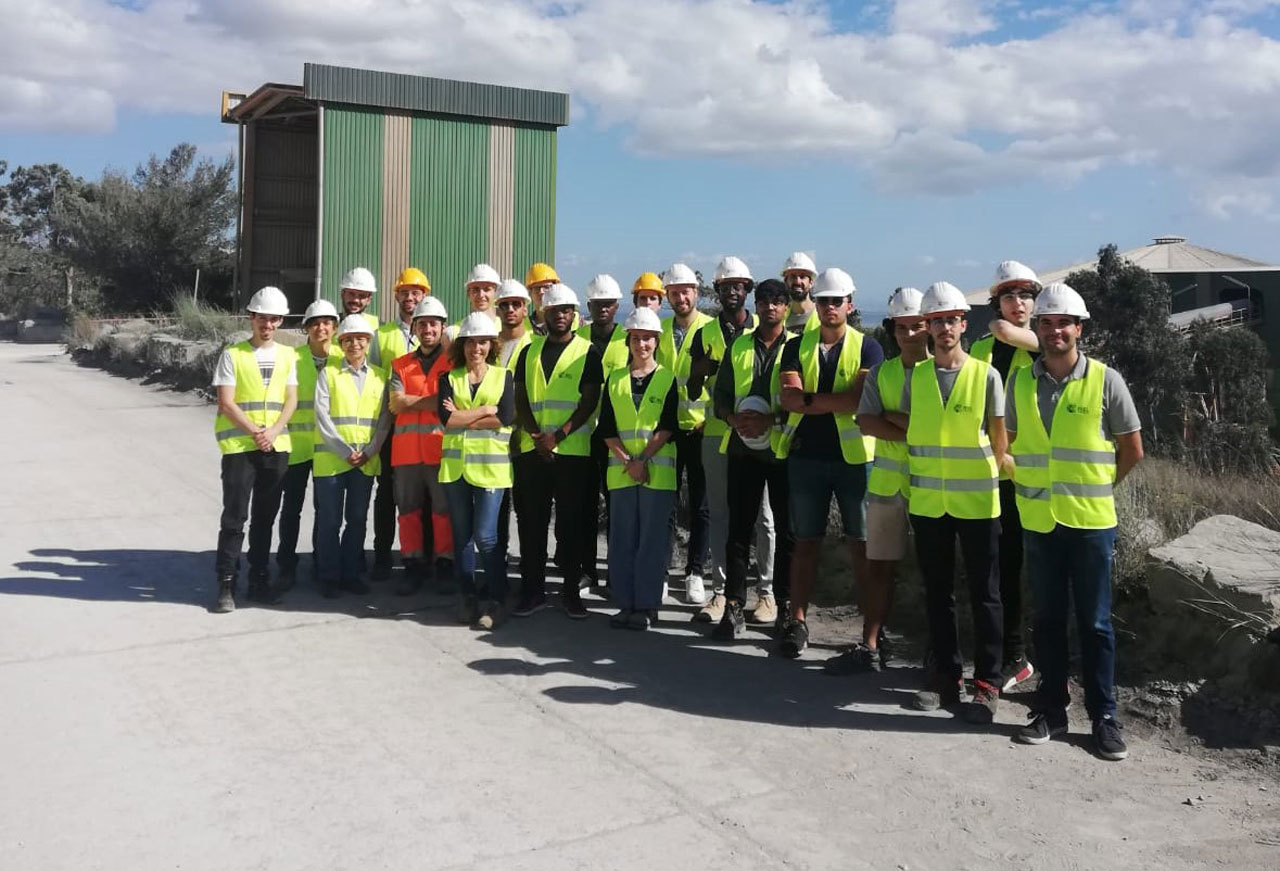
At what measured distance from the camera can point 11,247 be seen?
149 feet

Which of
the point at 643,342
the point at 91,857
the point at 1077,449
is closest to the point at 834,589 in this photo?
the point at 643,342

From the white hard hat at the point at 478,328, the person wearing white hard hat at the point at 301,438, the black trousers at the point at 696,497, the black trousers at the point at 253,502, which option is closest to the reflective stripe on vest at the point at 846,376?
the black trousers at the point at 696,497

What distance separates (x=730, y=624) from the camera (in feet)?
21.3

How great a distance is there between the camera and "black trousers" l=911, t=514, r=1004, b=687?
17.6 feet

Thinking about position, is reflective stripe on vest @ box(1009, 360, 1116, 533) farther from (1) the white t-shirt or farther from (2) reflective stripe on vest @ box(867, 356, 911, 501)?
(1) the white t-shirt

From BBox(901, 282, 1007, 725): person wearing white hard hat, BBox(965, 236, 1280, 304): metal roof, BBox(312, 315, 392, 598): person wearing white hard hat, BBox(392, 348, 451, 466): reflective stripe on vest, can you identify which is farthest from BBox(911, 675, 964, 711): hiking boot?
BBox(965, 236, 1280, 304): metal roof

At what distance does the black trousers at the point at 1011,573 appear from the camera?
225 inches

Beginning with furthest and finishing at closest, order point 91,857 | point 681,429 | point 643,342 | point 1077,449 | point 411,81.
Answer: point 411,81 → point 681,429 → point 643,342 → point 1077,449 → point 91,857

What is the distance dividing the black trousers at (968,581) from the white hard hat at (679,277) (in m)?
2.65

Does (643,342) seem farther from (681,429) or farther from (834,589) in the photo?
(834,589)

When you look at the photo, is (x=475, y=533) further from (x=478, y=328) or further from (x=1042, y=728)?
(x=1042, y=728)

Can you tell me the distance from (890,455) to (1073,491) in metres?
1.06

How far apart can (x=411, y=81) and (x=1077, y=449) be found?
69.0 feet

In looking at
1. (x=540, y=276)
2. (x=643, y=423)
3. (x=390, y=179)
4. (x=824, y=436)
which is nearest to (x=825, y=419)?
(x=824, y=436)
